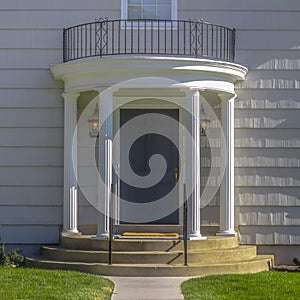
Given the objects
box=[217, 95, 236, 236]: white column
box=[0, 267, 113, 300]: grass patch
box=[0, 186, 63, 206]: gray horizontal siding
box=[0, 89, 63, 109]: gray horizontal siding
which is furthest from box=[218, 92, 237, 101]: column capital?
box=[0, 267, 113, 300]: grass patch

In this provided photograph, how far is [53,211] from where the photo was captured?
47.0 feet

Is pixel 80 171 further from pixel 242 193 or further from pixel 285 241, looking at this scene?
pixel 285 241

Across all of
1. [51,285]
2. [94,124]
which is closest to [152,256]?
[51,285]

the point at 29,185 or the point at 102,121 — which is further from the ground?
the point at 102,121

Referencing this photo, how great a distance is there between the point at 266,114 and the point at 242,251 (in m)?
2.81

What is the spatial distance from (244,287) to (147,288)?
1482 millimetres

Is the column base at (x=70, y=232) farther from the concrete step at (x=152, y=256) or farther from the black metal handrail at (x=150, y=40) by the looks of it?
the black metal handrail at (x=150, y=40)

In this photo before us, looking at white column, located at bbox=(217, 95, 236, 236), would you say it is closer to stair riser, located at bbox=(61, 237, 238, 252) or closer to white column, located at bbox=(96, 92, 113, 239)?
stair riser, located at bbox=(61, 237, 238, 252)

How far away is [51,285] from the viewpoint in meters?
10.5

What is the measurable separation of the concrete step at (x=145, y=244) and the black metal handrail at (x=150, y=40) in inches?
139

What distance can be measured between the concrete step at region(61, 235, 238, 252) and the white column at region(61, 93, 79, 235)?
0.65 m

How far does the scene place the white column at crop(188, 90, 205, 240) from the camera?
13180 mm

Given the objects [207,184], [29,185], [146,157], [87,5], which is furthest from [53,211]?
[87,5]

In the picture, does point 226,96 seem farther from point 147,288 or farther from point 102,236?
point 147,288
